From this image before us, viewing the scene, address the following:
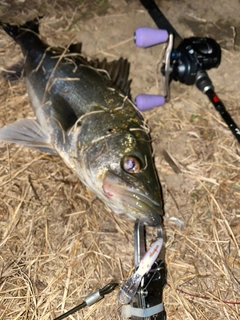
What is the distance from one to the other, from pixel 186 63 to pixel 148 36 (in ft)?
1.58

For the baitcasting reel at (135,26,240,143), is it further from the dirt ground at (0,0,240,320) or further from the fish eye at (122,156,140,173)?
the fish eye at (122,156,140,173)

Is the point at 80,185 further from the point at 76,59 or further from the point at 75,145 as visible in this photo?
the point at 76,59

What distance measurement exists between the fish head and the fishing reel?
0.72m

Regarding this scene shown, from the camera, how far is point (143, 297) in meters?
2.75

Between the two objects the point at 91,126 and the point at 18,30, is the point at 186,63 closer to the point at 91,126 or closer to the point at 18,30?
the point at 91,126

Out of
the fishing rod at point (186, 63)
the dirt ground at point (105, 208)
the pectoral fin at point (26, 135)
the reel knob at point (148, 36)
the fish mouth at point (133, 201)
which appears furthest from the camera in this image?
the reel knob at point (148, 36)

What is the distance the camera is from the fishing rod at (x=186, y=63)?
3.61 meters


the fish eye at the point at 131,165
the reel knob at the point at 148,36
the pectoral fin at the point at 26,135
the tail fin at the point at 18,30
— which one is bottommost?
the fish eye at the point at 131,165

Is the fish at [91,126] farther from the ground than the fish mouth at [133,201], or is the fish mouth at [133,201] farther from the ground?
the fish at [91,126]

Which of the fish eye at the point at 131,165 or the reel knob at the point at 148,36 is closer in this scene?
the fish eye at the point at 131,165

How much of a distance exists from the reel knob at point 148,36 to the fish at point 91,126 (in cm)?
28

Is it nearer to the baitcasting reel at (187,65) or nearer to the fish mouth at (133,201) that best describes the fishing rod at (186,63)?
the baitcasting reel at (187,65)

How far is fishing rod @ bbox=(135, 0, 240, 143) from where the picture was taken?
361cm

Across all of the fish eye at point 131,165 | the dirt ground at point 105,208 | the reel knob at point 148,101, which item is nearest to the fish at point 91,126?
the fish eye at point 131,165
